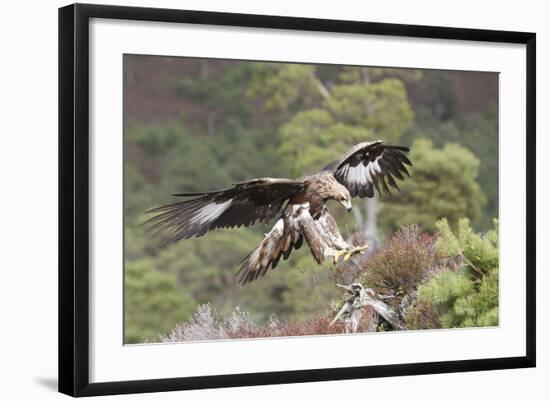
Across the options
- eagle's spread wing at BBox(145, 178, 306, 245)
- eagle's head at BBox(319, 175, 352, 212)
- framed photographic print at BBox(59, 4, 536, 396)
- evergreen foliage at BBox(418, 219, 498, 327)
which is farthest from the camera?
evergreen foliage at BBox(418, 219, 498, 327)

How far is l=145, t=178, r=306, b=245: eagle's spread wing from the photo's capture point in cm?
673

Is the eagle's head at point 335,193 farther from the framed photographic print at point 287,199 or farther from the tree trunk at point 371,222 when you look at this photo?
the tree trunk at point 371,222

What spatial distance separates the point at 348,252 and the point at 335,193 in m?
0.36

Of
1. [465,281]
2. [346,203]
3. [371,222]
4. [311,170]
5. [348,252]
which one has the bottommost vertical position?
[465,281]

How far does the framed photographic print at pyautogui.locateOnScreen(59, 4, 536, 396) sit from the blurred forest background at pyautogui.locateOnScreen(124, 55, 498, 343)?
0.01 m

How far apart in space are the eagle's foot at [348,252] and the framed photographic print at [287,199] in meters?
0.01

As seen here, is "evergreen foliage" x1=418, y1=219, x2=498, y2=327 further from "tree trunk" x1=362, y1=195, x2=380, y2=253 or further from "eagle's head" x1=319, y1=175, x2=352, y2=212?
"eagle's head" x1=319, y1=175, x2=352, y2=212

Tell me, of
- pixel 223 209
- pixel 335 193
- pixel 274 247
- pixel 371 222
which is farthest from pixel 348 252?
pixel 223 209

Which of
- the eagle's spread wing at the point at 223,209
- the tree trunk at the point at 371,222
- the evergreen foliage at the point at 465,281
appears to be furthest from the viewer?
the evergreen foliage at the point at 465,281

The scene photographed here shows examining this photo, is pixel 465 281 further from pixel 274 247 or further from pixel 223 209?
pixel 223 209

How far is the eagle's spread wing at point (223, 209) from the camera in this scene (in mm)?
6727

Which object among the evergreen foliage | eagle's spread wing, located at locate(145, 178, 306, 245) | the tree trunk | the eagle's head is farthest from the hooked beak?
the evergreen foliage

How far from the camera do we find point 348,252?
283 inches

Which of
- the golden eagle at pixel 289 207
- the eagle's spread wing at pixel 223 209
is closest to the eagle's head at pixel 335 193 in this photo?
the golden eagle at pixel 289 207
